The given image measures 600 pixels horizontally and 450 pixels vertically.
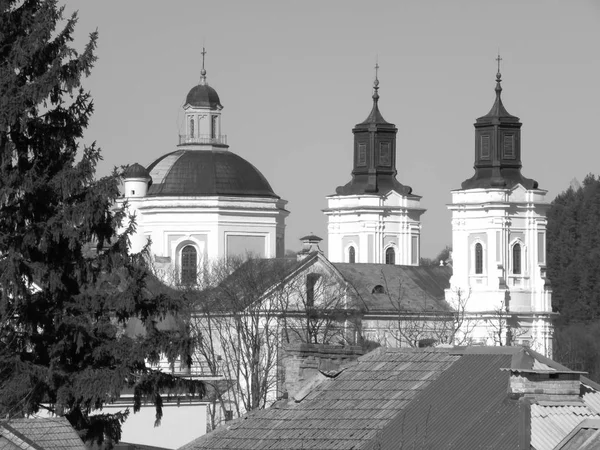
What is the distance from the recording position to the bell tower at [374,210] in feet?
363

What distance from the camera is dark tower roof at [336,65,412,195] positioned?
112 m

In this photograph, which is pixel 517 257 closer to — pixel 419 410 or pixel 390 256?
pixel 390 256

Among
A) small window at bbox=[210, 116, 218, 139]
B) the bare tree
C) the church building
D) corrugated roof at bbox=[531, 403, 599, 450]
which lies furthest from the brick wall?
small window at bbox=[210, 116, 218, 139]

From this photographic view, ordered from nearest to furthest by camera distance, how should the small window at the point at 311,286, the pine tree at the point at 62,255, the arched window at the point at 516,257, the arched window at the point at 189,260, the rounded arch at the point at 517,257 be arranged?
the pine tree at the point at 62,255 → the small window at the point at 311,286 → the arched window at the point at 189,260 → the rounded arch at the point at 517,257 → the arched window at the point at 516,257

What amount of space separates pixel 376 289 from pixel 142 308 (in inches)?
2660

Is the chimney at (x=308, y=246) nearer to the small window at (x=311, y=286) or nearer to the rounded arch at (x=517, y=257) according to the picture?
the small window at (x=311, y=286)

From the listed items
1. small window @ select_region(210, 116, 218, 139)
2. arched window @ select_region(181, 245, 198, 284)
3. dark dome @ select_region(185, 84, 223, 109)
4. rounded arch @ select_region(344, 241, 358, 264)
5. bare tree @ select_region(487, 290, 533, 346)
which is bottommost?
bare tree @ select_region(487, 290, 533, 346)

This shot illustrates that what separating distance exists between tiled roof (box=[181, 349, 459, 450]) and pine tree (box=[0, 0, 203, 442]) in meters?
5.97

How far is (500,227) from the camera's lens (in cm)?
10462

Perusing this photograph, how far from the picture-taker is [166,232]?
103m

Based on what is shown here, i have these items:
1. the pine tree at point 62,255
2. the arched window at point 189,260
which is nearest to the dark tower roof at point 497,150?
the arched window at point 189,260

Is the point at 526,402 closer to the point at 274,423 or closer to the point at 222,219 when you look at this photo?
the point at 274,423

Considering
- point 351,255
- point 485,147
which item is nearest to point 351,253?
point 351,255

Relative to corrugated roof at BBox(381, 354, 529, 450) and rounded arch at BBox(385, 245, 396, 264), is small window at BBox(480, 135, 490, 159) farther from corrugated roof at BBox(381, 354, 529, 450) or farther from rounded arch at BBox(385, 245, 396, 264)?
corrugated roof at BBox(381, 354, 529, 450)
